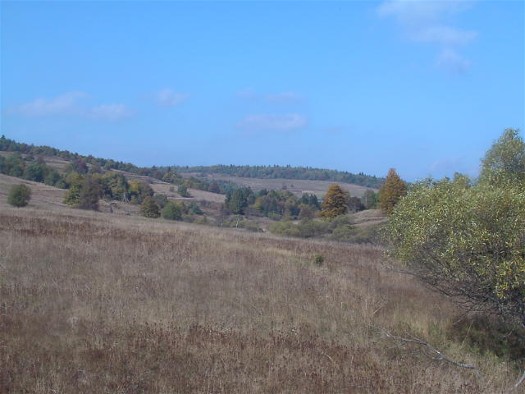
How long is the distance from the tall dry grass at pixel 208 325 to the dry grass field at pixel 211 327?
3 centimetres

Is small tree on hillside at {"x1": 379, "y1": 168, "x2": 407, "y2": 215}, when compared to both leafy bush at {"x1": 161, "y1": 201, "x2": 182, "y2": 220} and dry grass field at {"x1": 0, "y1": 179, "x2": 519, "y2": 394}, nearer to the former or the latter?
leafy bush at {"x1": 161, "y1": 201, "x2": 182, "y2": 220}

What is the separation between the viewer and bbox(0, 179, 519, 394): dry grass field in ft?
23.7

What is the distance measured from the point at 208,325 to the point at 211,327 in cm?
13

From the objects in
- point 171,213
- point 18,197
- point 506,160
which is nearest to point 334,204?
point 171,213

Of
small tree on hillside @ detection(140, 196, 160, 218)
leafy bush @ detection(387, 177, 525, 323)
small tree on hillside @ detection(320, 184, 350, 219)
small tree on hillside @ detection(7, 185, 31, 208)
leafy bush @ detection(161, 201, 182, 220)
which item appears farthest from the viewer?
small tree on hillside @ detection(320, 184, 350, 219)

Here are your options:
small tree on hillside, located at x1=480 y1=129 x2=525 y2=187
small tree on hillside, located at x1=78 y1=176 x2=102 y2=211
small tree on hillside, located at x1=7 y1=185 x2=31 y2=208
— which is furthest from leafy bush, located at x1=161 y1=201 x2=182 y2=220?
small tree on hillside, located at x1=480 y1=129 x2=525 y2=187

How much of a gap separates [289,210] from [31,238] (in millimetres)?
62648

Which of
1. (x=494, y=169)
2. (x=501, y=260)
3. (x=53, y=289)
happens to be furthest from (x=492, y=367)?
(x=53, y=289)

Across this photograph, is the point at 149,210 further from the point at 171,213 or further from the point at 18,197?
the point at 18,197

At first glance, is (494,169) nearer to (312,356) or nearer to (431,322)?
(431,322)

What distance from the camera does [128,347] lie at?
8.02 meters

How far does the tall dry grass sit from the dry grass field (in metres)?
0.03

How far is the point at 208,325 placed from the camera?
31.4ft

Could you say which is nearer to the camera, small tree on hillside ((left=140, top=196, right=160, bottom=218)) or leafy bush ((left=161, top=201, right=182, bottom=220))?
small tree on hillside ((left=140, top=196, right=160, bottom=218))
